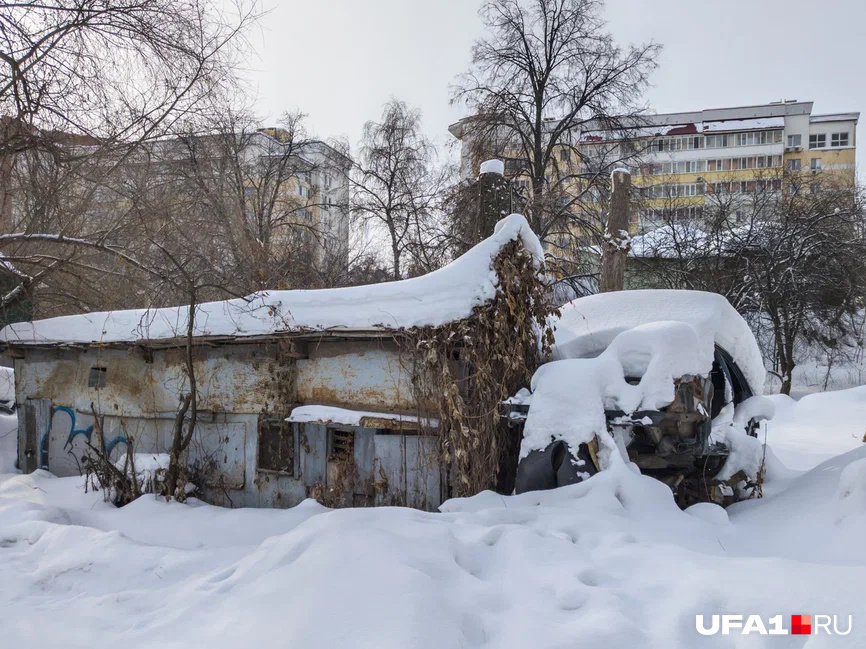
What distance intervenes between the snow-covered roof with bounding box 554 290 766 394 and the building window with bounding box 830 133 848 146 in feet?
186

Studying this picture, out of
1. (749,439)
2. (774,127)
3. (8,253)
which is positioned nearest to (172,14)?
(8,253)

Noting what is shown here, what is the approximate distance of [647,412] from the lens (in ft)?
17.6

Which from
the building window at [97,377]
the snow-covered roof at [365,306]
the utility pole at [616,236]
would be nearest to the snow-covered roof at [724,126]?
the utility pole at [616,236]

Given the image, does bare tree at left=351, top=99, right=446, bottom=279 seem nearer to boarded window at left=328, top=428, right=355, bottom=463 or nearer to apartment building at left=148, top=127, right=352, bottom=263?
apartment building at left=148, top=127, right=352, bottom=263

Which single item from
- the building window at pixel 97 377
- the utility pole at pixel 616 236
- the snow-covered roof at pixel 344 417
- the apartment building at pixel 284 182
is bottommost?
the snow-covered roof at pixel 344 417

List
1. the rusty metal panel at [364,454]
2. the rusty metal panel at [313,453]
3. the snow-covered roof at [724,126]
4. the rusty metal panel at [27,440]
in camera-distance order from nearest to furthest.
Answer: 1. the rusty metal panel at [364,454]
2. the rusty metal panel at [313,453]
3. the rusty metal panel at [27,440]
4. the snow-covered roof at [724,126]

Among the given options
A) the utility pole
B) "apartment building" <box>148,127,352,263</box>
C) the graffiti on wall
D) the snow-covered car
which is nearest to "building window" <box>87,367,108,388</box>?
the graffiti on wall

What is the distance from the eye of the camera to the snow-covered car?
5.41 m

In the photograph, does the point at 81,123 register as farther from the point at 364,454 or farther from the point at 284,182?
the point at 284,182

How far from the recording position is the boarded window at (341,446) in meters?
6.93

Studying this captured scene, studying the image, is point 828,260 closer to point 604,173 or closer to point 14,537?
point 604,173

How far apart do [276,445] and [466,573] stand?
13.3 feet

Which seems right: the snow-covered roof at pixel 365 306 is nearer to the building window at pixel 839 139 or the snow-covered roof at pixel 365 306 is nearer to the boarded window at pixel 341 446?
the boarded window at pixel 341 446

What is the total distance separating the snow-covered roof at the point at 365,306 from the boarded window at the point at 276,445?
1.11 metres
